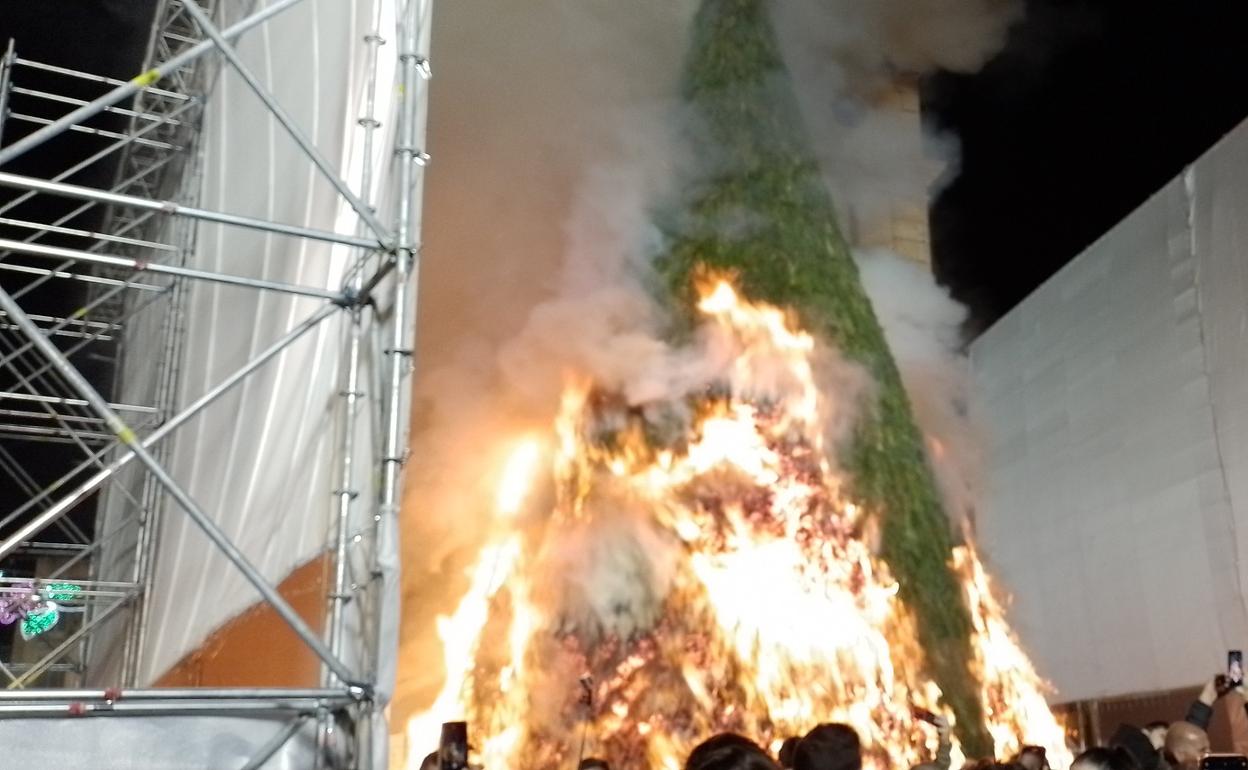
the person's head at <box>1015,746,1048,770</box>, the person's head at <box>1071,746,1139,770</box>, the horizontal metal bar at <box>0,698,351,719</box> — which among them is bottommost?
the person's head at <box>1015,746,1048,770</box>

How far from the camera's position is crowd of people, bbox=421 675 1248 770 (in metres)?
1.77

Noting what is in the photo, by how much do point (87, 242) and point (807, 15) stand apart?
542cm

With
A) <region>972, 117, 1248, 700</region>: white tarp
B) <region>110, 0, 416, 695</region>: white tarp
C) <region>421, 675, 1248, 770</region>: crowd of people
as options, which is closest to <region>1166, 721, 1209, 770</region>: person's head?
<region>421, 675, 1248, 770</region>: crowd of people

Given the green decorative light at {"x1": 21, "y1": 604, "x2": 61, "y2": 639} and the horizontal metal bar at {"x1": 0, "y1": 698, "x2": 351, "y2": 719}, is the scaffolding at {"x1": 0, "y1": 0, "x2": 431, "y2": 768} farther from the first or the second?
the green decorative light at {"x1": 21, "y1": 604, "x2": 61, "y2": 639}

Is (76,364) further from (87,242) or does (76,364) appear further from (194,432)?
(194,432)

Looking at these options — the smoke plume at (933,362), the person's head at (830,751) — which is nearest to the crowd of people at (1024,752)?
the person's head at (830,751)

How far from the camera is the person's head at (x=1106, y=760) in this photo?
2.58m

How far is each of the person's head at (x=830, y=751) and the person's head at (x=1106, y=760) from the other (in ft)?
2.08

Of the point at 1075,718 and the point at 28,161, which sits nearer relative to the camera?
the point at 28,161

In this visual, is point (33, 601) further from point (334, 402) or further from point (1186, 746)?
point (1186, 746)

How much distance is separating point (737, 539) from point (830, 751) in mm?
4100

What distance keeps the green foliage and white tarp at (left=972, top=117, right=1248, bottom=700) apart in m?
1.57

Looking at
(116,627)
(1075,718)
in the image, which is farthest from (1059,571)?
(116,627)

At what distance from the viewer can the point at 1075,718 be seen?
883 cm
